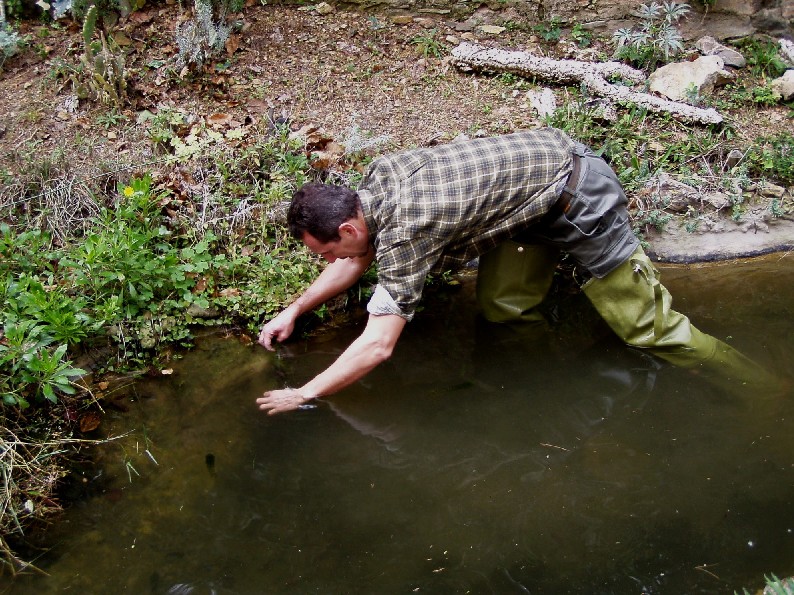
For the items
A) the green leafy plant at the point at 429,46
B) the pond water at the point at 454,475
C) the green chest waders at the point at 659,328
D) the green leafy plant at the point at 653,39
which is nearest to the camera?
the pond water at the point at 454,475

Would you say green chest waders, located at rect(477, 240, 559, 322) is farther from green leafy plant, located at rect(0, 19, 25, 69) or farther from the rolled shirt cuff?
green leafy plant, located at rect(0, 19, 25, 69)

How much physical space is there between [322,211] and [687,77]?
3283mm

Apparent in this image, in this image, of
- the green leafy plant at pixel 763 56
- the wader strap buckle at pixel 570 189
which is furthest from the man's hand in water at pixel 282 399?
the green leafy plant at pixel 763 56

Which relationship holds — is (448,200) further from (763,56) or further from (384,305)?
(763,56)

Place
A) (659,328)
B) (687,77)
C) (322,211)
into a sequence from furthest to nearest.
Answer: (687,77), (659,328), (322,211)

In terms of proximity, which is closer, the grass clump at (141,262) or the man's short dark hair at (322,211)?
the man's short dark hair at (322,211)

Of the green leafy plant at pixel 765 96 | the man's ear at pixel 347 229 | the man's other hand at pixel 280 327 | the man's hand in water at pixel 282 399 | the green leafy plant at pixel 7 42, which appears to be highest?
the green leafy plant at pixel 7 42

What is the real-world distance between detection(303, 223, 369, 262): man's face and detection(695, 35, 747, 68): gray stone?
3534mm

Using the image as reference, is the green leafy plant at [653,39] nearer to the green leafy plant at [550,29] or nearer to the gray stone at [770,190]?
the green leafy plant at [550,29]

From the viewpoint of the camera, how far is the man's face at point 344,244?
319 centimetres

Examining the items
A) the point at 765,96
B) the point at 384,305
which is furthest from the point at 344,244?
the point at 765,96

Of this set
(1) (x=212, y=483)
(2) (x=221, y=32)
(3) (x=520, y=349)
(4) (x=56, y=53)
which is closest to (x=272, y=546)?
(1) (x=212, y=483)

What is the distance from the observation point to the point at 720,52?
5473 millimetres

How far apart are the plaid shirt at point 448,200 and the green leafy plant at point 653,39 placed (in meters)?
2.39
